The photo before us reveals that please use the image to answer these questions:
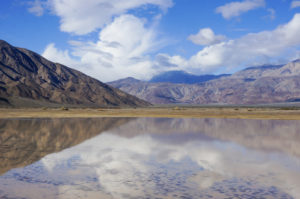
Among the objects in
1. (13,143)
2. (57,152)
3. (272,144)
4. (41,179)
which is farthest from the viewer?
(272,144)

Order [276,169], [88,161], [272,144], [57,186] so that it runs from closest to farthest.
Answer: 1. [57,186]
2. [276,169]
3. [88,161]
4. [272,144]

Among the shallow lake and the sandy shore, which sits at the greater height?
the sandy shore

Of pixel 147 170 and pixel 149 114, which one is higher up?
pixel 149 114

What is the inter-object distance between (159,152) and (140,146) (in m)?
3.61

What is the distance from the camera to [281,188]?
1317cm

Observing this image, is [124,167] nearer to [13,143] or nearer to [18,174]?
[18,174]

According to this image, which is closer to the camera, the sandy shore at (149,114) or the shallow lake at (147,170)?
the shallow lake at (147,170)

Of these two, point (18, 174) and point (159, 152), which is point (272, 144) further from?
point (18, 174)

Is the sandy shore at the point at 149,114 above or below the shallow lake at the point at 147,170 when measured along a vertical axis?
above

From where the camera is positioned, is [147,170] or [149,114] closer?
[147,170]

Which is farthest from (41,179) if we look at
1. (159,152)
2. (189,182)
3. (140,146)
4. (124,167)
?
(140,146)

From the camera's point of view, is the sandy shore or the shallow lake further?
the sandy shore

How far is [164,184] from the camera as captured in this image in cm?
1360

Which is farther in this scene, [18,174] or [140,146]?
[140,146]
